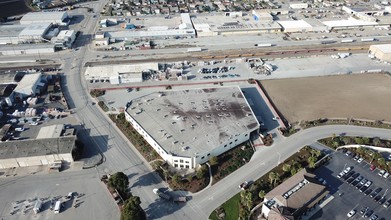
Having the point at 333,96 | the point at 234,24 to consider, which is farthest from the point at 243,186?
the point at 234,24

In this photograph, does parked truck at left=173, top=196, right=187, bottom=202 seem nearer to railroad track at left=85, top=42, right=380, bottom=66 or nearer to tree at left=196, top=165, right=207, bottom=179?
tree at left=196, top=165, right=207, bottom=179

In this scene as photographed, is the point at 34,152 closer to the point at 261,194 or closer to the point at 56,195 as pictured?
the point at 56,195

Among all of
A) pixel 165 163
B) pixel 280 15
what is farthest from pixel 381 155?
pixel 280 15

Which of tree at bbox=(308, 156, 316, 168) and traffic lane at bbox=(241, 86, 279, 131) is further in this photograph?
traffic lane at bbox=(241, 86, 279, 131)

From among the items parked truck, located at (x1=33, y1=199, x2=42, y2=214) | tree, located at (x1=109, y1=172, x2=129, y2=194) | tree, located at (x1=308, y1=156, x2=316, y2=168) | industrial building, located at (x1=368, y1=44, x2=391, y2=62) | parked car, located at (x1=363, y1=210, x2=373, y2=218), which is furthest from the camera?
industrial building, located at (x1=368, y1=44, x2=391, y2=62)

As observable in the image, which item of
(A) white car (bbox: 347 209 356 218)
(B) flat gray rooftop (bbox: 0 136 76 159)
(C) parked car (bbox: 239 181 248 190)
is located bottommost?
(A) white car (bbox: 347 209 356 218)

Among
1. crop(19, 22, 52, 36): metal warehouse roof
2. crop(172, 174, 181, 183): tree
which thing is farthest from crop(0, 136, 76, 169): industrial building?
crop(19, 22, 52, 36): metal warehouse roof

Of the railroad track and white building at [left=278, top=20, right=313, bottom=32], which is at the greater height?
white building at [left=278, top=20, right=313, bottom=32]
